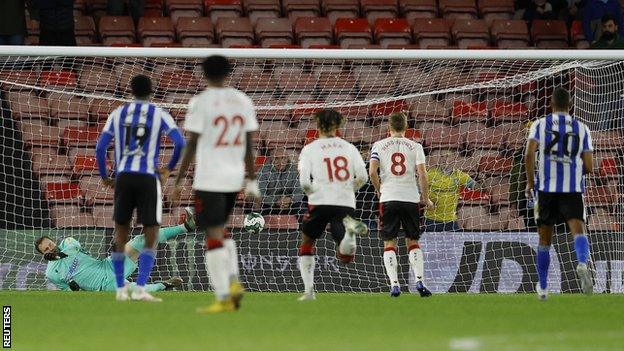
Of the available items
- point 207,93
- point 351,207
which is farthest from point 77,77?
point 207,93

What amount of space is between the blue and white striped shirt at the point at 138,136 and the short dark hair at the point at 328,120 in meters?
1.60

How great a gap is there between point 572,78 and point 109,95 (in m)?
5.79

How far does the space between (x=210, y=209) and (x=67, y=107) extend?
299 inches

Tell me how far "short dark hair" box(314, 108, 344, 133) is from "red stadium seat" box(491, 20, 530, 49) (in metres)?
7.95

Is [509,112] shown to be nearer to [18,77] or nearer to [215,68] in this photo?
[18,77]

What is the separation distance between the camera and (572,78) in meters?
16.9

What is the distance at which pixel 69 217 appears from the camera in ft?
51.4

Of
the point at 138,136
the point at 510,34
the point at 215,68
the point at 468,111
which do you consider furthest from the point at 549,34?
the point at 215,68

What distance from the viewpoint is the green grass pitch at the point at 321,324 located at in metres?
7.99

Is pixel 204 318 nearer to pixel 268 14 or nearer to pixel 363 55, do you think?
pixel 363 55

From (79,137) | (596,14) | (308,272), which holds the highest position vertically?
(596,14)

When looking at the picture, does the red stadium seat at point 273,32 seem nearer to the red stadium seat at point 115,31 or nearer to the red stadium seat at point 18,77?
the red stadium seat at point 115,31

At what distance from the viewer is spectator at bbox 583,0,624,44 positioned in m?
19.4

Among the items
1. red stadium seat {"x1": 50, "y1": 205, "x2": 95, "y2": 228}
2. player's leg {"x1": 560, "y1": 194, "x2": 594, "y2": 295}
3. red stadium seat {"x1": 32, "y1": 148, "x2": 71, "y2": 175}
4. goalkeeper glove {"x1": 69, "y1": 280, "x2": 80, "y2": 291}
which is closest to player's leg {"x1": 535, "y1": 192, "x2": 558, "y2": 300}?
player's leg {"x1": 560, "y1": 194, "x2": 594, "y2": 295}
